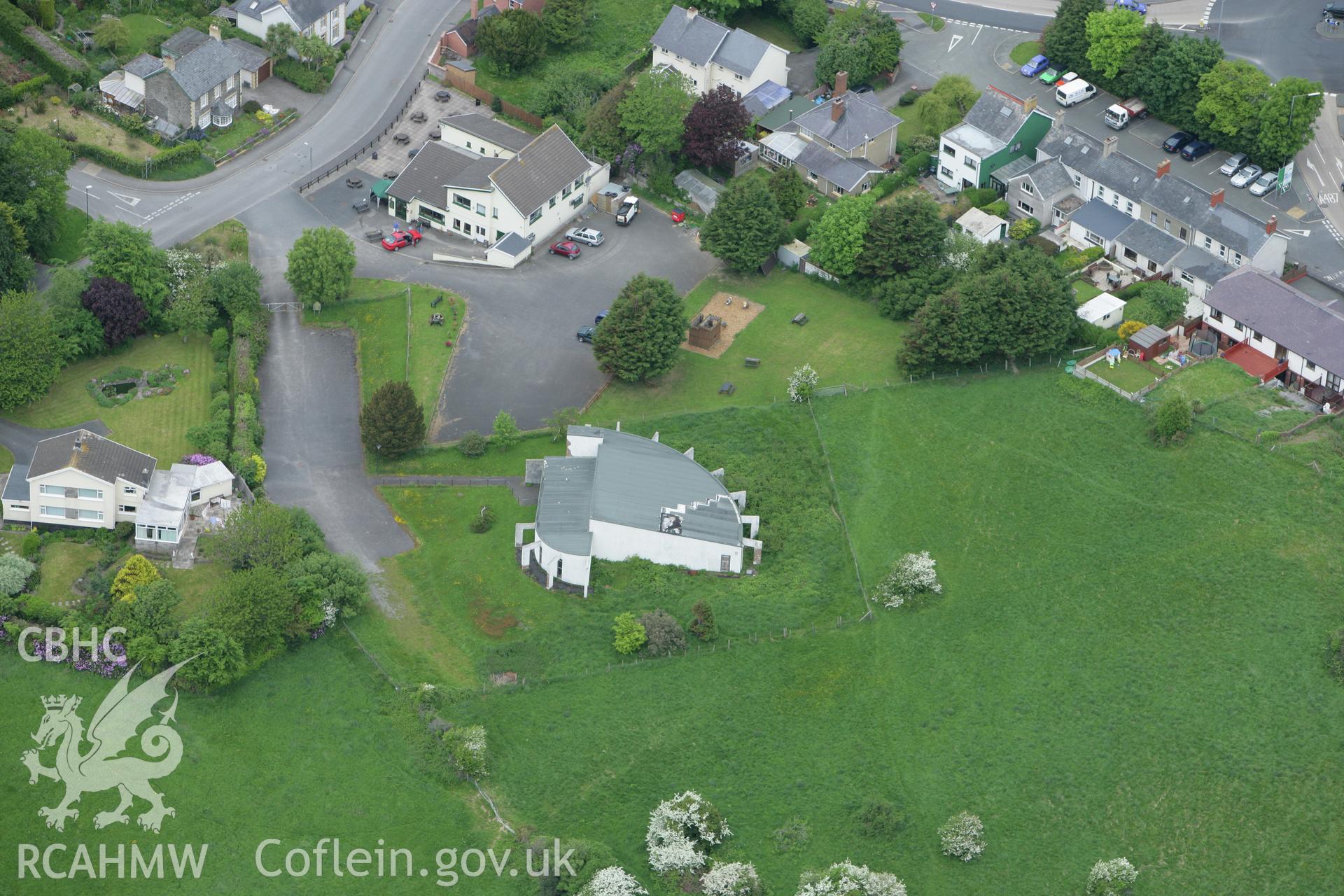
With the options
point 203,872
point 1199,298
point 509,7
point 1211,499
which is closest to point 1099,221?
point 1199,298

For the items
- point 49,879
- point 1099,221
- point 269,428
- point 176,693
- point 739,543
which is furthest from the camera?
point 1099,221

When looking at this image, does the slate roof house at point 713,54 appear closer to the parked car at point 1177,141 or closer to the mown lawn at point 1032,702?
the parked car at point 1177,141

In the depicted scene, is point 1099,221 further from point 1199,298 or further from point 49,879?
point 49,879

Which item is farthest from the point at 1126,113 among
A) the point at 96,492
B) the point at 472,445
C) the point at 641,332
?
the point at 96,492

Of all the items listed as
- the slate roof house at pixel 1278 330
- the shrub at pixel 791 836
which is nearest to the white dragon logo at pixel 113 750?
the shrub at pixel 791 836

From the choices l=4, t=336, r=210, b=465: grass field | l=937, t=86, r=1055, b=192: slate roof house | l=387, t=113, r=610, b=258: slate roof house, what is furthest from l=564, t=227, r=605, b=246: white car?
l=4, t=336, r=210, b=465: grass field

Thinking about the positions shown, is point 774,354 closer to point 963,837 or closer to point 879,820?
point 879,820

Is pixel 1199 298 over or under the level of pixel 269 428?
over
